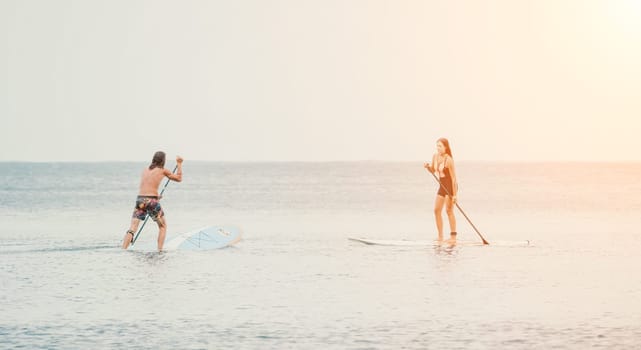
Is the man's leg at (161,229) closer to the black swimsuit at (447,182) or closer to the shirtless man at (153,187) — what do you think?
the shirtless man at (153,187)

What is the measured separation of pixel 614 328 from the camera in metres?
11.9

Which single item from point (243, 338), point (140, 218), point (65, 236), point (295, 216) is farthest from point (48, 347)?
point (295, 216)

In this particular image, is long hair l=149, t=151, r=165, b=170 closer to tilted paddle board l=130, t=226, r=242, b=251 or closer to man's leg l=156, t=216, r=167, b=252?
man's leg l=156, t=216, r=167, b=252

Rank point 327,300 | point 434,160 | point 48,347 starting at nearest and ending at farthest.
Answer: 1. point 48,347
2. point 327,300
3. point 434,160

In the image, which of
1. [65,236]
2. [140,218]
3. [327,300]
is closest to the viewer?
[327,300]

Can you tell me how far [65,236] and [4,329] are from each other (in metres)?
15.9

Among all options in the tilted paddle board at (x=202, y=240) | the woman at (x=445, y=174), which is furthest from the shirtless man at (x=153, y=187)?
the woman at (x=445, y=174)

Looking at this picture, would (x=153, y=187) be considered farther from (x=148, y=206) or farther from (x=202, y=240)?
(x=202, y=240)

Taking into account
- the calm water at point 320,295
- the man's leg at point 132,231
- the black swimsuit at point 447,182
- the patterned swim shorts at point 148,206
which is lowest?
the calm water at point 320,295

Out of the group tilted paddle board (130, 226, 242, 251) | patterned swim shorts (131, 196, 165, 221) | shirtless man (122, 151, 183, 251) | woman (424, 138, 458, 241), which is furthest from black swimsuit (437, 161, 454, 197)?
patterned swim shorts (131, 196, 165, 221)

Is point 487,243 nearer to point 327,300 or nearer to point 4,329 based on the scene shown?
point 327,300

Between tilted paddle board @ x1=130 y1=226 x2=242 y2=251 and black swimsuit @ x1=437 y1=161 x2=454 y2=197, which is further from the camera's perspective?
tilted paddle board @ x1=130 y1=226 x2=242 y2=251

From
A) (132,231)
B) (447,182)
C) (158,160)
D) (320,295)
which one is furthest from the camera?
(447,182)

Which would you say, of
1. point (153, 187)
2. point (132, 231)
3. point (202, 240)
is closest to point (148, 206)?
point (153, 187)
